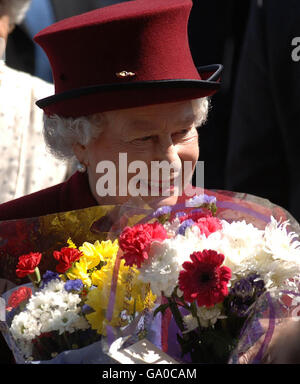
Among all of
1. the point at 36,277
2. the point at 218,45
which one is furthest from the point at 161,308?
the point at 218,45

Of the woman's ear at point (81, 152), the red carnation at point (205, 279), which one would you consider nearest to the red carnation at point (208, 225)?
the red carnation at point (205, 279)

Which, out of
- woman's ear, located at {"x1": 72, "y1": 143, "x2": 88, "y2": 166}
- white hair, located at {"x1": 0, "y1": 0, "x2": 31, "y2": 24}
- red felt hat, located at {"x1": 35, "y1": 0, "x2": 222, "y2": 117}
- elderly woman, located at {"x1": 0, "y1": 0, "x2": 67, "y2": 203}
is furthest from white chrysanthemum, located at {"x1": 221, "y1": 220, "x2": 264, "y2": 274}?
white hair, located at {"x1": 0, "y1": 0, "x2": 31, "y2": 24}

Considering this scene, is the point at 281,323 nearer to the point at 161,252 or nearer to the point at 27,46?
the point at 161,252

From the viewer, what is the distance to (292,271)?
150cm

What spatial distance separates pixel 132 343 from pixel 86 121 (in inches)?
36.7

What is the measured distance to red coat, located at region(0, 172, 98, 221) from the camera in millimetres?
2502

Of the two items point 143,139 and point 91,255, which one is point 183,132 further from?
point 91,255

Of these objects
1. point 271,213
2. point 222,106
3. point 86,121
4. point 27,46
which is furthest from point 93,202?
point 27,46

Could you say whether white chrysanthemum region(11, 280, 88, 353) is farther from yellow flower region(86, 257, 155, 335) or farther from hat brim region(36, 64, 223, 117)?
hat brim region(36, 64, 223, 117)

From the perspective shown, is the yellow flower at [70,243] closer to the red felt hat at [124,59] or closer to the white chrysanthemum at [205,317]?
the white chrysanthemum at [205,317]

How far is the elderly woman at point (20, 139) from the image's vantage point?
3.29m

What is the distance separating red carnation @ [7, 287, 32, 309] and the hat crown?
2.32ft

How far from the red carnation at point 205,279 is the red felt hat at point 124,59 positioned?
781 mm

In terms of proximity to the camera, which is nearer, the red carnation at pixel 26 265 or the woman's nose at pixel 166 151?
the red carnation at pixel 26 265
